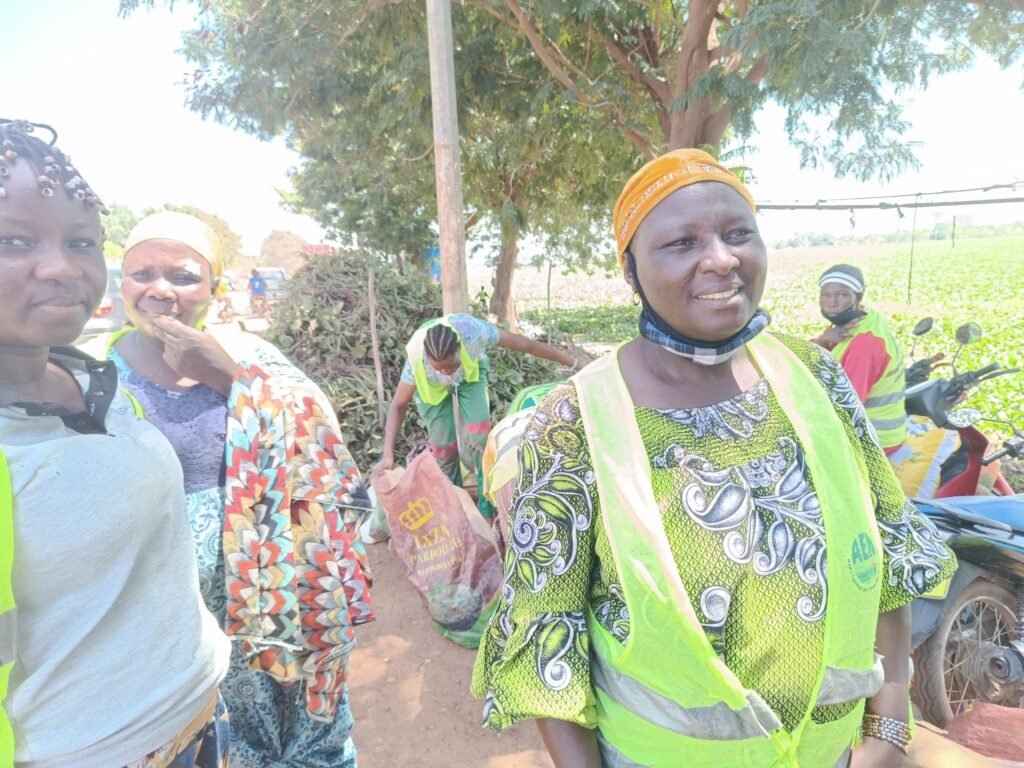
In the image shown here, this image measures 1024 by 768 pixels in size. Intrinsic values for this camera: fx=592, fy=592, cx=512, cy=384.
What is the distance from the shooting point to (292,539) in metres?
1.80

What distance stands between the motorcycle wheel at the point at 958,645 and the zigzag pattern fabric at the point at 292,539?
2258 millimetres

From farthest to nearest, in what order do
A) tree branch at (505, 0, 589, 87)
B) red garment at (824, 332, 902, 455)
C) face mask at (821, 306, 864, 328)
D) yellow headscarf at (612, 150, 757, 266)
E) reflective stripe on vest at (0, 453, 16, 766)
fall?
tree branch at (505, 0, 589, 87), face mask at (821, 306, 864, 328), red garment at (824, 332, 902, 455), yellow headscarf at (612, 150, 757, 266), reflective stripe on vest at (0, 453, 16, 766)

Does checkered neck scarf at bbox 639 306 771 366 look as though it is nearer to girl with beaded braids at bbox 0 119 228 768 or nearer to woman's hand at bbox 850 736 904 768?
woman's hand at bbox 850 736 904 768

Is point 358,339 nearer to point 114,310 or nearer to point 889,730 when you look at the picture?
point 114,310

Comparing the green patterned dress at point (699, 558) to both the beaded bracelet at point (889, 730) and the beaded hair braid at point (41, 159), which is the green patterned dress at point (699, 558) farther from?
the beaded hair braid at point (41, 159)

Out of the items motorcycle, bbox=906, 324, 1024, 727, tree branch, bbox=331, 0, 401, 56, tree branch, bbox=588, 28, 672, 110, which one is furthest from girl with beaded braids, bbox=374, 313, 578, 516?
tree branch, bbox=331, 0, 401, 56

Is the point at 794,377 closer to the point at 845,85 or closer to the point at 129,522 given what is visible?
the point at 129,522

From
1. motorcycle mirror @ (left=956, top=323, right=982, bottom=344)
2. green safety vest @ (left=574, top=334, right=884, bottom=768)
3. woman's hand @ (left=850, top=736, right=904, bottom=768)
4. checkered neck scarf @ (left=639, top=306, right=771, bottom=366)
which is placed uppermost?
motorcycle mirror @ (left=956, top=323, right=982, bottom=344)

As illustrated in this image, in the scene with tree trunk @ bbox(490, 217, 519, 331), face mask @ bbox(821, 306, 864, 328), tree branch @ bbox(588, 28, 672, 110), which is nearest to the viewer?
face mask @ bbox(821, 306, 864, 328)

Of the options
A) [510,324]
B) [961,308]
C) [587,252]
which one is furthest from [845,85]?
[961,308]

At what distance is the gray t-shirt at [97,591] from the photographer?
1.02m

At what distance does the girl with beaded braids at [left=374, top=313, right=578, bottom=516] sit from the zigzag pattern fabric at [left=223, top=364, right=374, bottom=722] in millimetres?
1638

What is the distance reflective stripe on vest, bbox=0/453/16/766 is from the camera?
3.15ft

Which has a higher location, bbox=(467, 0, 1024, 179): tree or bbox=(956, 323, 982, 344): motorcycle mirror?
bbox=(467, 0, 1024, 179): tree
